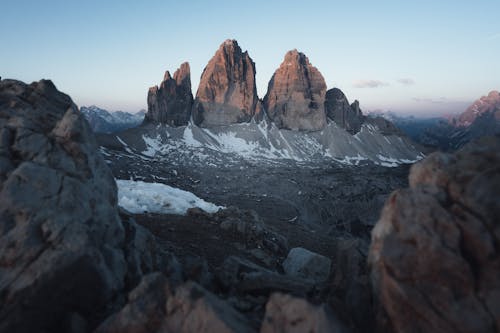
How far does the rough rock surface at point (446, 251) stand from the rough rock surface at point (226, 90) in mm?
141904

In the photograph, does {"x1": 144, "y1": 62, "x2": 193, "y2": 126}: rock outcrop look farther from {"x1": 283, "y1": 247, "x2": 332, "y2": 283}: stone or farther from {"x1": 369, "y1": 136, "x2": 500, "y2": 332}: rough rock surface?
{"x1": 369, "y1": 136, "x2": 500, "y2": 332}: rough rock surface

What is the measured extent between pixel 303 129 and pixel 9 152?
5937 inches

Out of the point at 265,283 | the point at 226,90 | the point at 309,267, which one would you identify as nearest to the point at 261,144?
the point at 226,90

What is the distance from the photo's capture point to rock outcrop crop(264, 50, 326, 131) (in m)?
155

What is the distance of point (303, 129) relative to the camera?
154 m

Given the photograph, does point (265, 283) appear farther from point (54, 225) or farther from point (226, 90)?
point (226, 90)

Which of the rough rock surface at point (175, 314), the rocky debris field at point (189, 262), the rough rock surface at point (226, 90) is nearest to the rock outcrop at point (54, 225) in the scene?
the rocky debris field at point (189, 262)

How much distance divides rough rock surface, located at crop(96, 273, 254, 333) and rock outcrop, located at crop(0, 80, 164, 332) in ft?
4.12

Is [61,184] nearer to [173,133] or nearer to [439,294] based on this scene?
[439,294]

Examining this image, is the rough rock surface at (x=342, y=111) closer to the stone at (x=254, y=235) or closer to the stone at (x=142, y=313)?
the stone at (x=254, y=235)

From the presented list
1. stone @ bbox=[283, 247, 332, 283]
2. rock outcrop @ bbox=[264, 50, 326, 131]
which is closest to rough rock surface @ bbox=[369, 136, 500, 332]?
stone @ bbox=[283, 247, 332, 283]

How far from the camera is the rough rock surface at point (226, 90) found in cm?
14688

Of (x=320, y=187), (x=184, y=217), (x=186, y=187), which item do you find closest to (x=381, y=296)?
(x=184, y=217)

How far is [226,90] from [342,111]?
65591 millimetres
